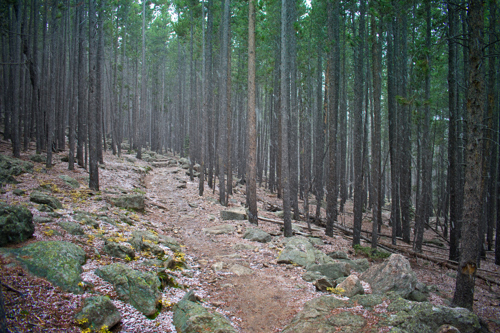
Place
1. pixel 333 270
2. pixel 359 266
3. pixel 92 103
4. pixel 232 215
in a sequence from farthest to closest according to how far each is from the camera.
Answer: pixel 232 215 < pixel 92 103 < pixel 359 266 < pixel 333 270

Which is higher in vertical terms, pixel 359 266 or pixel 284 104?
pixel 284 104

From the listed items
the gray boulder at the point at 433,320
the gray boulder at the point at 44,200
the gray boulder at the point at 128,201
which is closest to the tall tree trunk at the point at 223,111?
the gray boulder at the point at 128,201

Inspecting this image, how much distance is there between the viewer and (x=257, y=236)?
908 cm

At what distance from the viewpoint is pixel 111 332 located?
11.6ft

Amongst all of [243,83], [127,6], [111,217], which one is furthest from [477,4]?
[127,6]

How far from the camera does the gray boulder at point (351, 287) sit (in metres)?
5.65

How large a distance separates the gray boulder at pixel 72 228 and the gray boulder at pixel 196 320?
109 inches

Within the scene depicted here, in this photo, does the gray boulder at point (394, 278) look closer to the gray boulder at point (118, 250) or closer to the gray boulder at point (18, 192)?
the gray boulder at point (118, 250)

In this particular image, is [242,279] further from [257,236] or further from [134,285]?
[257,236]

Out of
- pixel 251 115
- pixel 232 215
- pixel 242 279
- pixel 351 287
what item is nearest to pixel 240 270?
pixel 242 279

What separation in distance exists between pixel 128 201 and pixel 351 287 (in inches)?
308

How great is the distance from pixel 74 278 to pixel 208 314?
2056mm

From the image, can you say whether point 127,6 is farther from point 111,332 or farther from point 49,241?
point 111,332

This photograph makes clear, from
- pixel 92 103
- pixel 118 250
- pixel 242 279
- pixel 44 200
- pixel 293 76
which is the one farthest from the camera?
pixel 293 76
